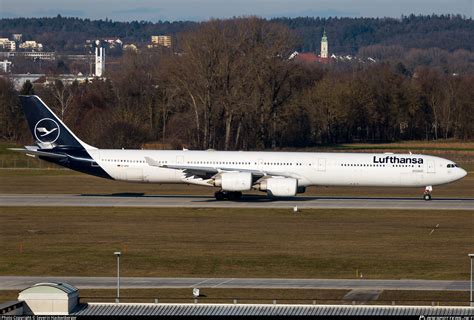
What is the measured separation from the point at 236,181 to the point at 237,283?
93.0 feet

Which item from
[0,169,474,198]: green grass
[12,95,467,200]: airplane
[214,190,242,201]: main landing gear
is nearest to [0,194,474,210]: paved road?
[214,190,242,201]: main landing gear

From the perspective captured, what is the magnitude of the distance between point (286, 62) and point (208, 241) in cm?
8047

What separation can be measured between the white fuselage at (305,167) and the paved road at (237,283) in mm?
29532

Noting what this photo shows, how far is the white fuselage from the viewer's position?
7206 centimetres

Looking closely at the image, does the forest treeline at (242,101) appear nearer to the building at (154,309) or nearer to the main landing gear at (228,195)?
the main landing gear at (228,195)

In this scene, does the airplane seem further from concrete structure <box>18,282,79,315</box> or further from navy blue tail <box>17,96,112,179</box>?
concrete structure <box>18,282,79,315</box>

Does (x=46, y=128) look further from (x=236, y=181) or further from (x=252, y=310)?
(x=252, y=310)

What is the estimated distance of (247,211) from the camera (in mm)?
66000

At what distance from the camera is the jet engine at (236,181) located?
69.9 meters

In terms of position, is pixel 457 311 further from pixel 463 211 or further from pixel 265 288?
pixel 463 211

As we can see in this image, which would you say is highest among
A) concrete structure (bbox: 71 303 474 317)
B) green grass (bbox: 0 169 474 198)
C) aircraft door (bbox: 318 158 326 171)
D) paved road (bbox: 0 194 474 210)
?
aircraft door (bbox: 318 158 326 171)

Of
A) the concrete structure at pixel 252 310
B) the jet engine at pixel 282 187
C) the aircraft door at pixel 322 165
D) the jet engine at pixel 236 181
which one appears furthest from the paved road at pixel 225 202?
the concrete structure at pixel 252 310

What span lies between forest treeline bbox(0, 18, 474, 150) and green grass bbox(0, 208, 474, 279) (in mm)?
53992

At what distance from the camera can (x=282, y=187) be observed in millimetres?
69750
